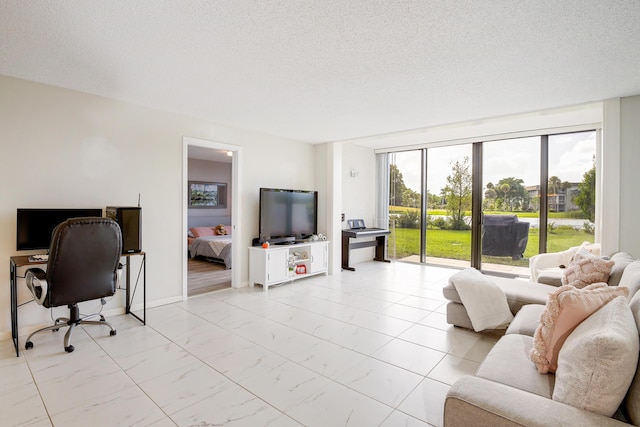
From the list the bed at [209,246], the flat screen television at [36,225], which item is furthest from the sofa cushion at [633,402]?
the bed at [209,246]

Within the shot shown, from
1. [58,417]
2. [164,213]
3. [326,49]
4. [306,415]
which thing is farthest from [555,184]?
[58,417]

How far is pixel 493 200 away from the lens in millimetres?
5852

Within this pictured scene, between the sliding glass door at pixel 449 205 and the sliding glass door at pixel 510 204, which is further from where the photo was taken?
the sliding glass door at pixel 449 205

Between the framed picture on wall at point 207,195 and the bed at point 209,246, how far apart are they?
3.09 feet

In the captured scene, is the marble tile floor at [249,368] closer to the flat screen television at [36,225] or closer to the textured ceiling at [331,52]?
the flat screen television at [36,225]

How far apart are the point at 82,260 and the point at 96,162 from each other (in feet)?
4.18

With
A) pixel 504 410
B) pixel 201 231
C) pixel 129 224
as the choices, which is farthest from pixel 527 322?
pixel 201 231

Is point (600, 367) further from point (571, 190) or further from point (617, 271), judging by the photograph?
point (571, 190)

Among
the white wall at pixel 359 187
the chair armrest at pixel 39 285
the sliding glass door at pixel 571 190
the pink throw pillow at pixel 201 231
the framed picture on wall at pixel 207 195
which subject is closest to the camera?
the chair armrest at pixel 39 285

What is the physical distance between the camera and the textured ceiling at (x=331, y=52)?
1.97 meters

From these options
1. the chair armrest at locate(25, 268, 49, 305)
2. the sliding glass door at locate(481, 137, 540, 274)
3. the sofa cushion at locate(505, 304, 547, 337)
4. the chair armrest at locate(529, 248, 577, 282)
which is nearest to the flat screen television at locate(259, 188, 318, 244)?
the chair armrest at locate(25, 268, 49, 305)

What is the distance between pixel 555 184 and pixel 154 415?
20.0 feet

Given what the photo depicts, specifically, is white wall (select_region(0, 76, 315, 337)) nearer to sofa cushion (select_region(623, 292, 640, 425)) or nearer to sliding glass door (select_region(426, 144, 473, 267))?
sliding glass door (select_region(426, 144, 473, 267))

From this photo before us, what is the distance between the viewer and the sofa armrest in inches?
44.6
